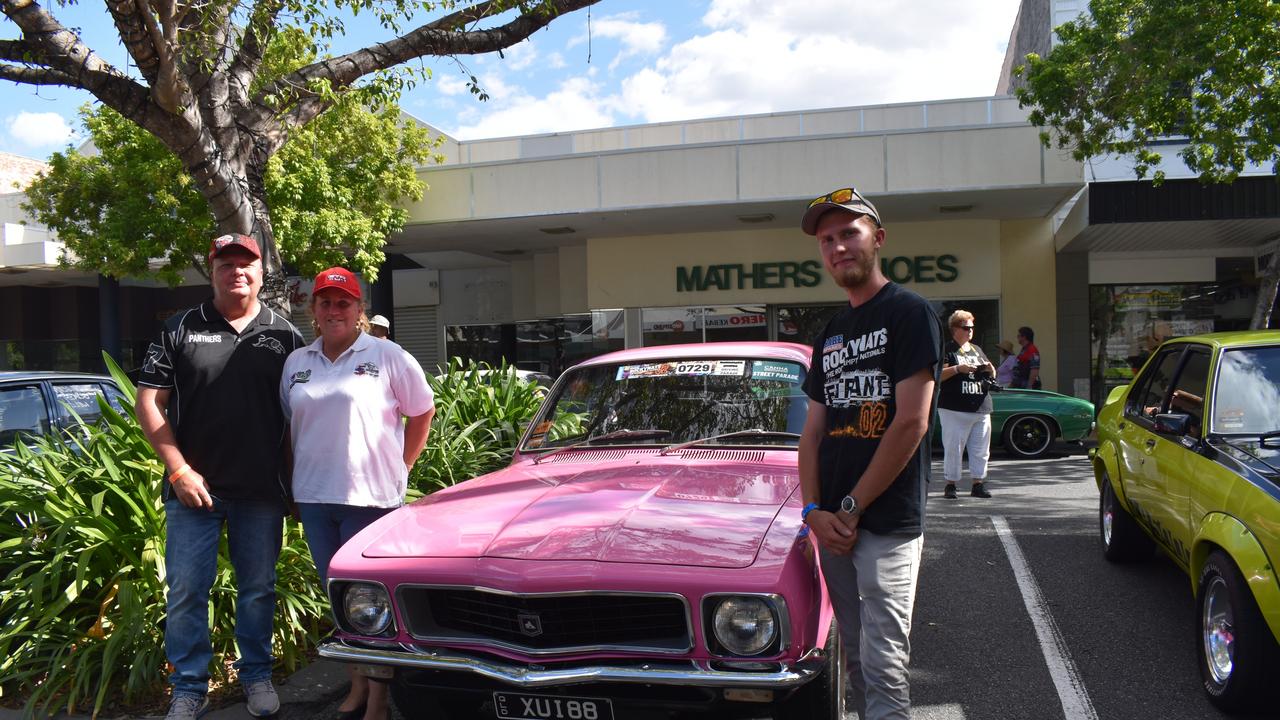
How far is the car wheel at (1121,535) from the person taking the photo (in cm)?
577

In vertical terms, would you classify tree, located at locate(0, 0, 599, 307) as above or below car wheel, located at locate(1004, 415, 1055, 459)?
above

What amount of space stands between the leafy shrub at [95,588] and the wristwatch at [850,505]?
9.77 ft

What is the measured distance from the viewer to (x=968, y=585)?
5824mm

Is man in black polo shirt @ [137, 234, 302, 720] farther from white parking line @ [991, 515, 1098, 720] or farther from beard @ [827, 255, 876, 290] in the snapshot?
white parking line @ [991, 515, 1098, 720]

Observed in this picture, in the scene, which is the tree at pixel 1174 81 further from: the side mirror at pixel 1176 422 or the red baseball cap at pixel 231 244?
the red baseball cap at pixel 231 244

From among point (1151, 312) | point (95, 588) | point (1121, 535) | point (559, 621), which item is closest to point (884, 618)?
point (559, 621)

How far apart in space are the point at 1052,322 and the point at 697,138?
10908 mm

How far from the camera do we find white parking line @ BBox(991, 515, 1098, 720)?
3.88 metres

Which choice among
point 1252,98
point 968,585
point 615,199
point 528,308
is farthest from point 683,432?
point 528,308

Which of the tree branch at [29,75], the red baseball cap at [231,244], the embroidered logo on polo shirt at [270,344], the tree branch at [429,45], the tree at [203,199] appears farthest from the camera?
the tree at [203,199]

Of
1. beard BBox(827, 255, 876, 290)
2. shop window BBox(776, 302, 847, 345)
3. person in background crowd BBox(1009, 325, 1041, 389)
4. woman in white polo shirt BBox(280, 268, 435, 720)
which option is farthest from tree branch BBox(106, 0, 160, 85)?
shop window BBox(776, 302, 847, 345)

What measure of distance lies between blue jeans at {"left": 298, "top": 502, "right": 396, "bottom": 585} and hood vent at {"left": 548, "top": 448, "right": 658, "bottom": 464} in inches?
35.2

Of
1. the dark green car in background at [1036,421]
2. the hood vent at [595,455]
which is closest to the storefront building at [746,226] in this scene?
the dark green car in background at [1036,421]

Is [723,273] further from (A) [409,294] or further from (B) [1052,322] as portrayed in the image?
(A) [409,294]
